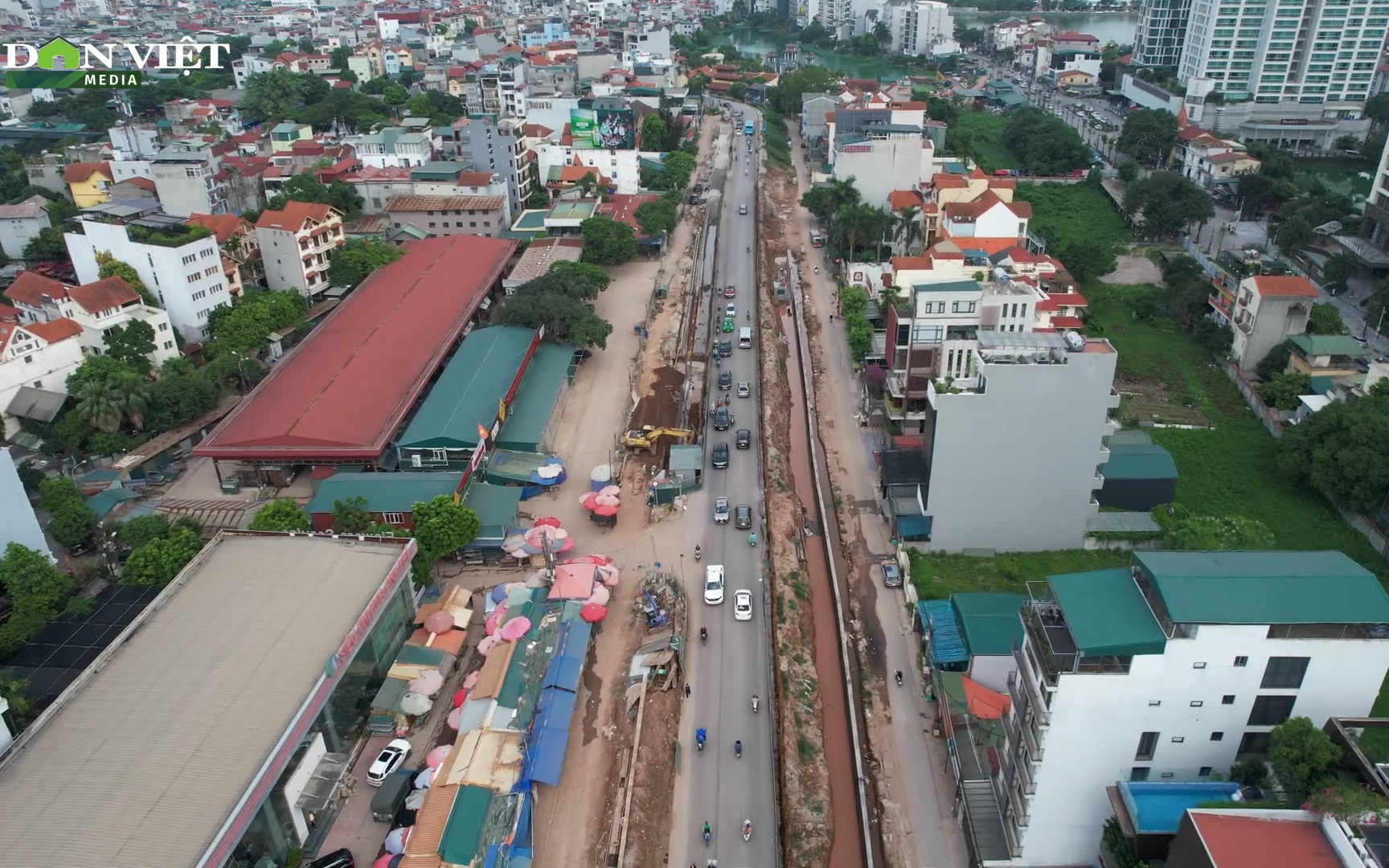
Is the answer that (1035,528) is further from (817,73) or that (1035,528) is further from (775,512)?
(817,73)

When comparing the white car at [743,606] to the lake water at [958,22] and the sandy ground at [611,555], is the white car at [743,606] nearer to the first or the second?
the sandy ground at [611,555]

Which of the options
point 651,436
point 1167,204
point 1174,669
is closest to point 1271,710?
point 1174,669

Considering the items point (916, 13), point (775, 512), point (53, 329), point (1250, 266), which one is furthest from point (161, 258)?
point (916, 13)

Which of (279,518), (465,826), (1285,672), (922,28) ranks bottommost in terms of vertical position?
(465,826)

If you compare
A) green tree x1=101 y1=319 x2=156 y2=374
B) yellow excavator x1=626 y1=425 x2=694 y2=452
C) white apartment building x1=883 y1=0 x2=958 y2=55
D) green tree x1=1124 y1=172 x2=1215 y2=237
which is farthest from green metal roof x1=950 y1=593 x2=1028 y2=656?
white apartment building x1=883 y1=0 x2=958 y2=55

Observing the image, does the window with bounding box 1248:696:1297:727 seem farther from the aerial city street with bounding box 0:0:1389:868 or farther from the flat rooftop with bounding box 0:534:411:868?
the flat rooftop with bounding box 0:534:411:868

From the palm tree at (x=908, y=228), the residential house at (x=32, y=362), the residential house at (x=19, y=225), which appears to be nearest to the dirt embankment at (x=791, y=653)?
the palm tree at (x=908, y=228)

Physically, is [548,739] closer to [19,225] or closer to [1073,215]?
[19,225]
